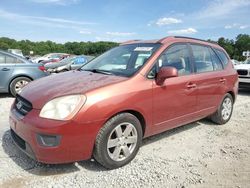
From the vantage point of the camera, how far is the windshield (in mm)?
4105

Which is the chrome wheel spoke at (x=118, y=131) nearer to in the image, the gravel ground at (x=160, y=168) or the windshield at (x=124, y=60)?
the gravel ground at (x=160, y=168)

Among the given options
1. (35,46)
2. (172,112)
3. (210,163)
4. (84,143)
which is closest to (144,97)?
(172,112)

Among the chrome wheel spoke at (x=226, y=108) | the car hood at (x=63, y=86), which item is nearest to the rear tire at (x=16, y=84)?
the car hood at (x=63, y=86)

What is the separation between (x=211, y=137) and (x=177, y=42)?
1780 mm

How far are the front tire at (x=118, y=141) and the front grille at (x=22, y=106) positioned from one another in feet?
3.04

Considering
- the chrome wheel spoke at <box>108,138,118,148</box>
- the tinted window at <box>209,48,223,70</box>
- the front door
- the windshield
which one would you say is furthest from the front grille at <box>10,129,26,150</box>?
the tinted window at <box>209,48,223,70</box>

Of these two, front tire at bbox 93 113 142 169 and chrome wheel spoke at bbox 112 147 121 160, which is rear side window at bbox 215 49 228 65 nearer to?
front tire at bbox 93 113 142 169

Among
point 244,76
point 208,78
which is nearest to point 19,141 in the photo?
point 208,78

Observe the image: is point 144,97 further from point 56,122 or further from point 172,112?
point 56,122

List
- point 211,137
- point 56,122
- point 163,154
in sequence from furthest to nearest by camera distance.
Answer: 1. point 211,137
2. point 163,154
3. point 56,122

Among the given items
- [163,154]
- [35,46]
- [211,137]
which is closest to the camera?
[163,154]

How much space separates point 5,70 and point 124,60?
16.3 ft

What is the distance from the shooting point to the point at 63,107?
10.7 ft

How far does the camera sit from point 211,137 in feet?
16.5
